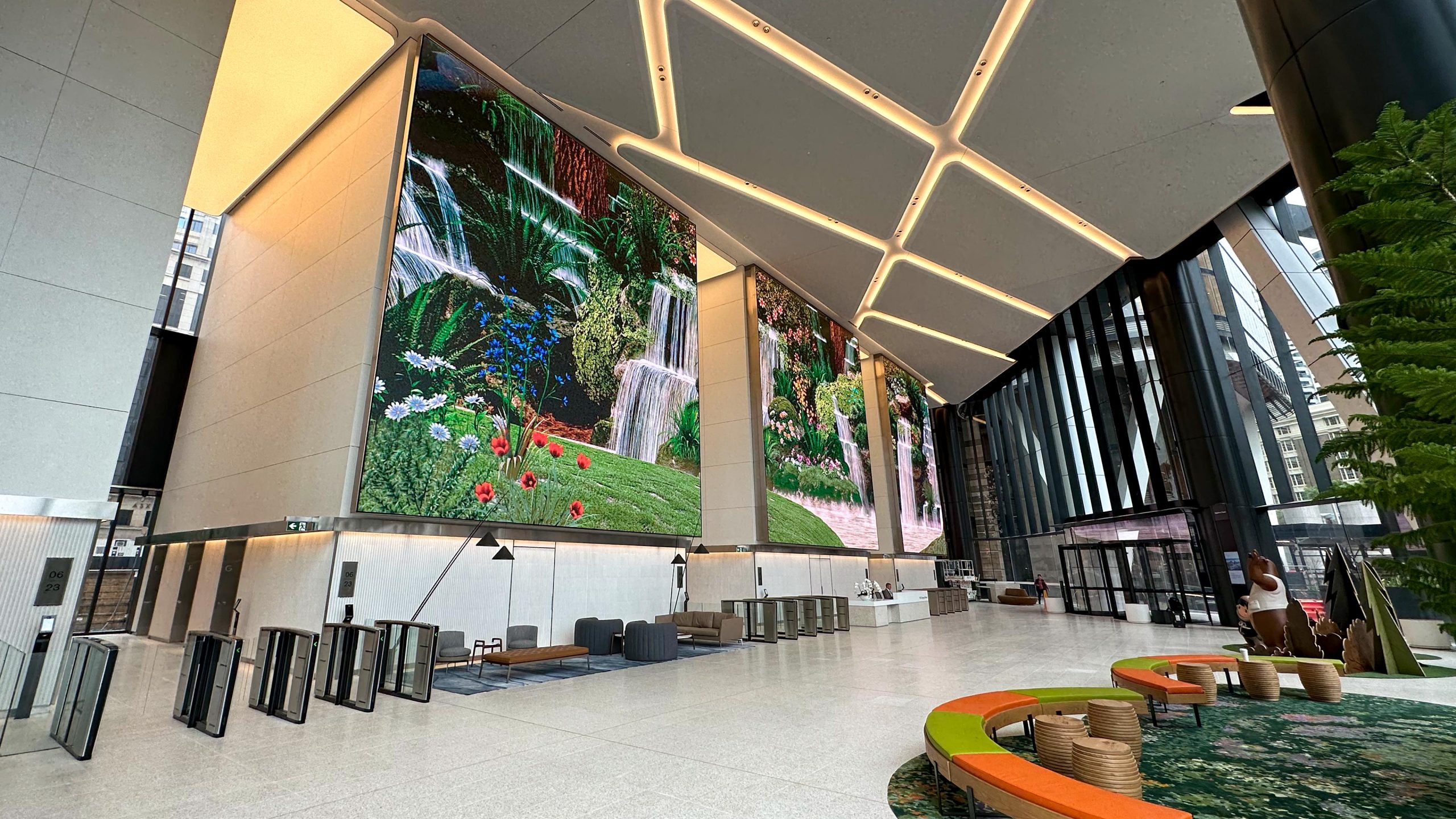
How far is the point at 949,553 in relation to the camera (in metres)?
32.0

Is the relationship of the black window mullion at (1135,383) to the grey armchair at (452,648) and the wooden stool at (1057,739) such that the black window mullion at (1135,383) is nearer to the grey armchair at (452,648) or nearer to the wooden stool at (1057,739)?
the wooden stool at (1057,739)

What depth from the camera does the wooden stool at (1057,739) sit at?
3852mm

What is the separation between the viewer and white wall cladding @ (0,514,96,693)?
5.24 meters

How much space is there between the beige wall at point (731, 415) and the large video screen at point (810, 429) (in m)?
0.45

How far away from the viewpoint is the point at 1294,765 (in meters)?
4.14

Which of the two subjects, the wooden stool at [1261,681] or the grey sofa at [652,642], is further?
the grey sofa at [652,642]

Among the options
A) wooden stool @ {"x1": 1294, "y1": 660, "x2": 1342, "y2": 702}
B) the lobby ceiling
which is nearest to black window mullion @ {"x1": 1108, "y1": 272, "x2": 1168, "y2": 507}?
the lobby ceiling

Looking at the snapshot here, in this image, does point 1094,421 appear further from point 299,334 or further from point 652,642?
point 299,334

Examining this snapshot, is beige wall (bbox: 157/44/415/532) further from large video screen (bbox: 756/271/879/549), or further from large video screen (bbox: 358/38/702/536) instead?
large video screen (bbox: 756/271/879/549)

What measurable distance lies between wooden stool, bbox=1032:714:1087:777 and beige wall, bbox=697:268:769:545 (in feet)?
37.0

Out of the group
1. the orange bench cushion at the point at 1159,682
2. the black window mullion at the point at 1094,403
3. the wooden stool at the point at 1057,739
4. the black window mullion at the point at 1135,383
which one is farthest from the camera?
the black window mullion at the point at 1094,403

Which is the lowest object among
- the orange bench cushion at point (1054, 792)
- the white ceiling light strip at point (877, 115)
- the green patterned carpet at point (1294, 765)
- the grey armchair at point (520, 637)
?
the green patterned carpet at point (1294, 765)

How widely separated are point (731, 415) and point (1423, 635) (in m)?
13.2

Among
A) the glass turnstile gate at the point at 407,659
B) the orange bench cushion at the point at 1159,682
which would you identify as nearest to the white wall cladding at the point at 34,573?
the glass turnstile gate at the point at 407,659
